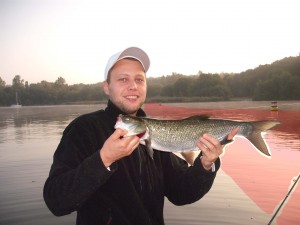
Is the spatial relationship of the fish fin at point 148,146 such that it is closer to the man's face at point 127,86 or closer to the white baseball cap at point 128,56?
the man's face at point 127,86

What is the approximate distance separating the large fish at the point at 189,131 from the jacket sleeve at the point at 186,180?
0.71 ft

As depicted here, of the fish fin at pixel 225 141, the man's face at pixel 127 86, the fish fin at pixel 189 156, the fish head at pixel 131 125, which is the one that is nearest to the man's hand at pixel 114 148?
the fish head at pixel 131 125

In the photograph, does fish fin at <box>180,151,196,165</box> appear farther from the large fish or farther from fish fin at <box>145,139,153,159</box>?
fish fin at <box>145,139,153,159</box>

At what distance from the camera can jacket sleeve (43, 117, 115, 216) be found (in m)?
2.80

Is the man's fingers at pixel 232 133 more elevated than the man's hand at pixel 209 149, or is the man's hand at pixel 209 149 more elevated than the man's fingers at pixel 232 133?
the man's fingers at pixel 232 133

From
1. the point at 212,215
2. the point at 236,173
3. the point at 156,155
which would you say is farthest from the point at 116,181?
the point at 236,173

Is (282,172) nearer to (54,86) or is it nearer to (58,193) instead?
(58,193)

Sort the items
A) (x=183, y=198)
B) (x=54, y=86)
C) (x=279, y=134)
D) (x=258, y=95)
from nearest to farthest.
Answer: (x=183, y=198), (x=279, y=134), (x=258, y=95), (x=54, y=86)

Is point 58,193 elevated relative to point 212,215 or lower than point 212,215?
elevated

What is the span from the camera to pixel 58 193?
2818 millimetres

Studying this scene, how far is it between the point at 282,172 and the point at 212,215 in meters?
3.56

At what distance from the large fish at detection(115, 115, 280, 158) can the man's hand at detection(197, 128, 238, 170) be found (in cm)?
23

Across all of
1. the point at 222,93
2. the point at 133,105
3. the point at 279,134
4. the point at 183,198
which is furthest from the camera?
the point at 222,93

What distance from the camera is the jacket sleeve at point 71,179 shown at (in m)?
2.80
